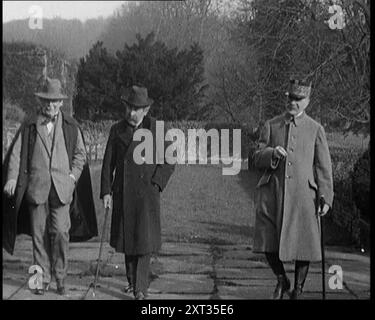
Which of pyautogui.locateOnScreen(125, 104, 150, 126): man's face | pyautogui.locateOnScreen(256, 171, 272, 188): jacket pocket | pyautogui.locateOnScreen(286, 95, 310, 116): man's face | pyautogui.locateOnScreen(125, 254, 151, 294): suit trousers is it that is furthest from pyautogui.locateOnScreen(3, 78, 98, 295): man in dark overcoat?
pyautogui.locateOnScreen(286, 95, 310, 116): man's face

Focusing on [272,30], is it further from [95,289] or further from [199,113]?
[95,289]

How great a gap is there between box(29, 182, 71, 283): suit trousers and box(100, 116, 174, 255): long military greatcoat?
39 centimetres

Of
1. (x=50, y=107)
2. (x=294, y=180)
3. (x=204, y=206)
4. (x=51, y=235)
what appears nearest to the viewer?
(x=294, y=180)

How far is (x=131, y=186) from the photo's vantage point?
614 centimetres

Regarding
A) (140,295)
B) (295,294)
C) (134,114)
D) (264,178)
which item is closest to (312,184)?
(264,178)

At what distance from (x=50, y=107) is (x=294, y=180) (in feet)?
6.32

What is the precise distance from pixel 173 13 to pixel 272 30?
79 centimetres

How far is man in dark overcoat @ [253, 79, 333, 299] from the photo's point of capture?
608cm

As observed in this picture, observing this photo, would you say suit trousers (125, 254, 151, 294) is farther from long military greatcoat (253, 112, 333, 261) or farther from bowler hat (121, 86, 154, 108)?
bowler hat (121, 86, 154, 108)

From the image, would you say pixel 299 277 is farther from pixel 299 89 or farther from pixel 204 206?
pixel 299 89

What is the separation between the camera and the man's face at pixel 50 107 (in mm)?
6191

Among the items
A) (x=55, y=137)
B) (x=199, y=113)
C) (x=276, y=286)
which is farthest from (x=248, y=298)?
(x=55, y=137)
